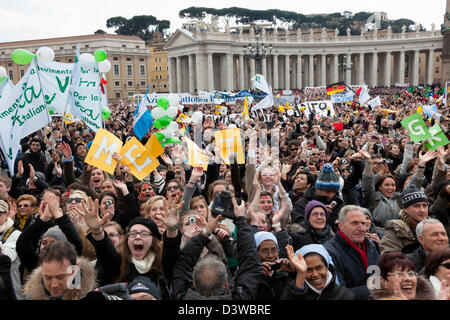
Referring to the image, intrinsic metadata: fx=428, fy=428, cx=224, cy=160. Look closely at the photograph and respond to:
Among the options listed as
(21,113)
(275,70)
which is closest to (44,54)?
(21,113)

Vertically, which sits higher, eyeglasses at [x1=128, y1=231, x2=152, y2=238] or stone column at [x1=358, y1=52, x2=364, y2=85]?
stone column at [x1=358, y1=52, x2=364, y2=85]

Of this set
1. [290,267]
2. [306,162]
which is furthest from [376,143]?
[290,267]

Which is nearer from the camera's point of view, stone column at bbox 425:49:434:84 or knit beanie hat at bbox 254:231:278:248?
knit beanie hat at bbox 254:231:278:248

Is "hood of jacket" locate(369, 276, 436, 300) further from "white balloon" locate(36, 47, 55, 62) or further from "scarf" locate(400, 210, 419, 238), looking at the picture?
"white balloon" locate(36, 47, 55, 62)

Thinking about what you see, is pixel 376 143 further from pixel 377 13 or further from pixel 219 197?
pixel 377 13

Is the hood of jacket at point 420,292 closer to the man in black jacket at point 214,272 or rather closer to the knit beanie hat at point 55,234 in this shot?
the man in black jacket at point 214,272

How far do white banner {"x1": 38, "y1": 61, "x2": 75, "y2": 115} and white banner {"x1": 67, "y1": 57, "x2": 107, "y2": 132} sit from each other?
172mm

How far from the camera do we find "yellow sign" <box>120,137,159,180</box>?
21.1 feet

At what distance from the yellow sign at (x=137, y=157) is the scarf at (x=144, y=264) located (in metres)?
2.90

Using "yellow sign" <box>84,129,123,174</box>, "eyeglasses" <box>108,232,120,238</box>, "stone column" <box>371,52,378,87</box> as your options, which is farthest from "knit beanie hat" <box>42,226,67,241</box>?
"stone column" <box>371,52,378,87</box>

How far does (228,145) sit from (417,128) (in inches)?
141

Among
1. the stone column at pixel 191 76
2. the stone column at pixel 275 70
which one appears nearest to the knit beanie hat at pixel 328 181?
the stone column at pixel 191 76

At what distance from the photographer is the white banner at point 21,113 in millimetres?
7156
